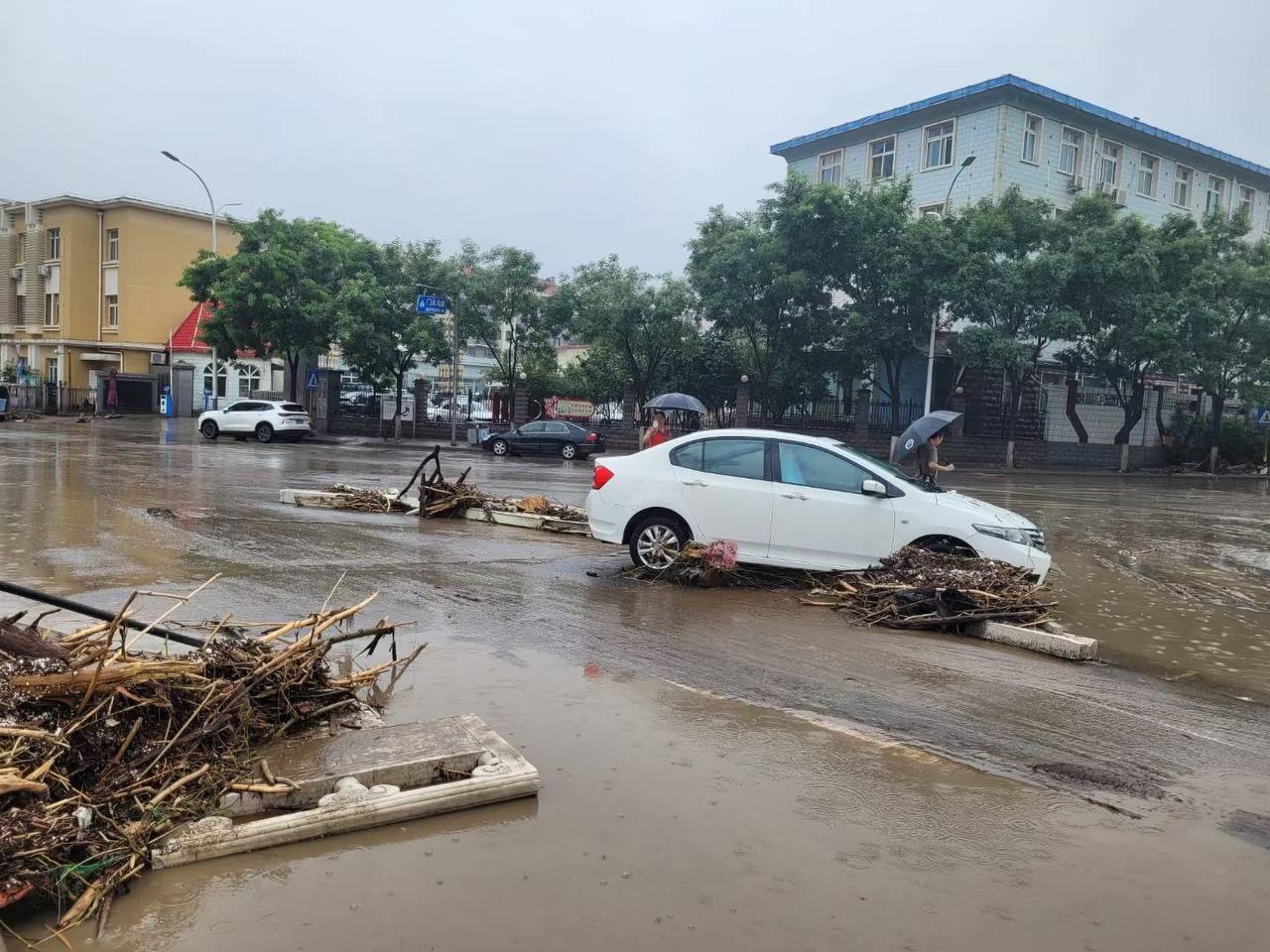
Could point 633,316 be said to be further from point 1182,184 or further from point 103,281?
point 103,281

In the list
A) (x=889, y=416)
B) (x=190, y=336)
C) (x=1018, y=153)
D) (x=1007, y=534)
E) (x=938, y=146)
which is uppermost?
(x=938, y=146)

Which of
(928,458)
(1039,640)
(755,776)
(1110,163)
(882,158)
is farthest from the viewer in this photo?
(882,158)

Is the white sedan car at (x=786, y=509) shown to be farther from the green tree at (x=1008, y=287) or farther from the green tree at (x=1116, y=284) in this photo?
the green tree at (x=1116, y=284)

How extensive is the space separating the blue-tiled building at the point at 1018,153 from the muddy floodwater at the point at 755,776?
2982 cm

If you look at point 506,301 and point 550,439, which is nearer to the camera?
point 550,439

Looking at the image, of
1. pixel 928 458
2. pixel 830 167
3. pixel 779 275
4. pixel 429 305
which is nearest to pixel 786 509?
pixel 928 458

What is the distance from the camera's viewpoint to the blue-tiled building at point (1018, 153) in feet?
118

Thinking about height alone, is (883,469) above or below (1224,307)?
below

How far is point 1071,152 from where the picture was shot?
126ft

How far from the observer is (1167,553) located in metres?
13.4

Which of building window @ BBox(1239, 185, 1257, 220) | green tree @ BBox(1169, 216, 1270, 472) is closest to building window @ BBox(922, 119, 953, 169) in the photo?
green tree @ BBox(1169, 216, 1270, 472)

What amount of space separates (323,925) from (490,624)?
419 centimetres

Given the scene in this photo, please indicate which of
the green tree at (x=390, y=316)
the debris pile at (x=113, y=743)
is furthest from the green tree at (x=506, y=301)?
the debris pile at (x=113, y=743)

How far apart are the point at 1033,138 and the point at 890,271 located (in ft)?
35.6
